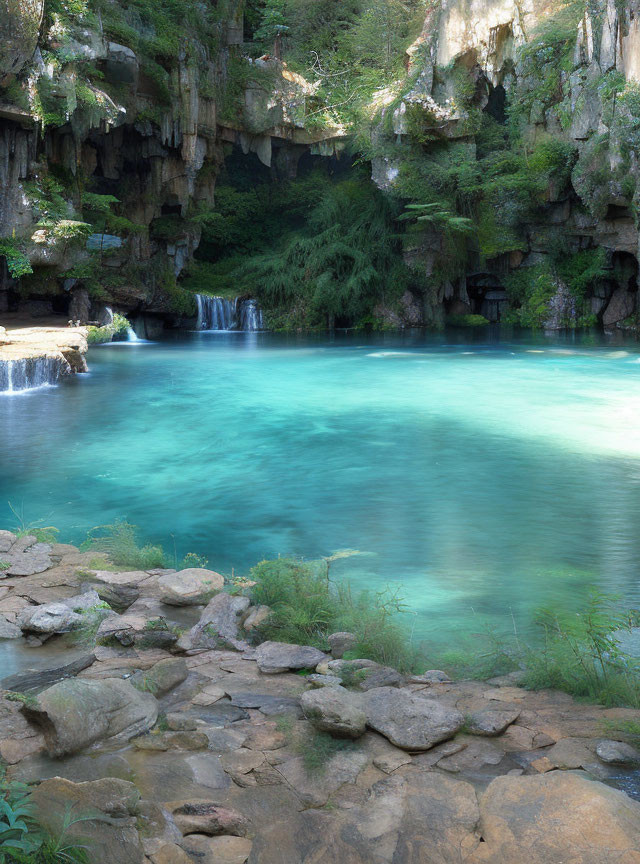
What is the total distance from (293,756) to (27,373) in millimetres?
12616

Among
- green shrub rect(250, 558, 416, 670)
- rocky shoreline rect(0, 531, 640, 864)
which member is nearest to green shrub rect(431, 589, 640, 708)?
rocky shoreline rect(0, 531, 640, 864)

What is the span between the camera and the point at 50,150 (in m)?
20.7

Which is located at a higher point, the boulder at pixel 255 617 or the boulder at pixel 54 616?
the boulder at pixel 54 616

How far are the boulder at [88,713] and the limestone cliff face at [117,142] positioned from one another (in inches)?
664

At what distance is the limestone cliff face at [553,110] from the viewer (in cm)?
1933

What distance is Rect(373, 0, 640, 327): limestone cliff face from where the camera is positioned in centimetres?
1933

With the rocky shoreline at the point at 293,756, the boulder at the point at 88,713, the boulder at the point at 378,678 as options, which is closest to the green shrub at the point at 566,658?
the rocky shoreline at the point at 293,756

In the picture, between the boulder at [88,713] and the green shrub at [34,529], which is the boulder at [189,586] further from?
the boulder at [88,713]

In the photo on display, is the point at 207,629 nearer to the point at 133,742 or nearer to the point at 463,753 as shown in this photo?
the point at 133,742

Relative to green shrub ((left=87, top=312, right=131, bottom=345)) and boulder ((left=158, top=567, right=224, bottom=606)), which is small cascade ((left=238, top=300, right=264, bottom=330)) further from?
boulder ((left=158, top=567, right=224, bottom=606))

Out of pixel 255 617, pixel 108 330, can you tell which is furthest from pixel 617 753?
pixel 108 330

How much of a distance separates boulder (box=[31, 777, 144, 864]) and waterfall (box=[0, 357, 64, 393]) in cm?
1243

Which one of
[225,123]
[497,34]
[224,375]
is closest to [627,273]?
[497,34]

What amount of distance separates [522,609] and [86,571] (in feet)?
9.75
